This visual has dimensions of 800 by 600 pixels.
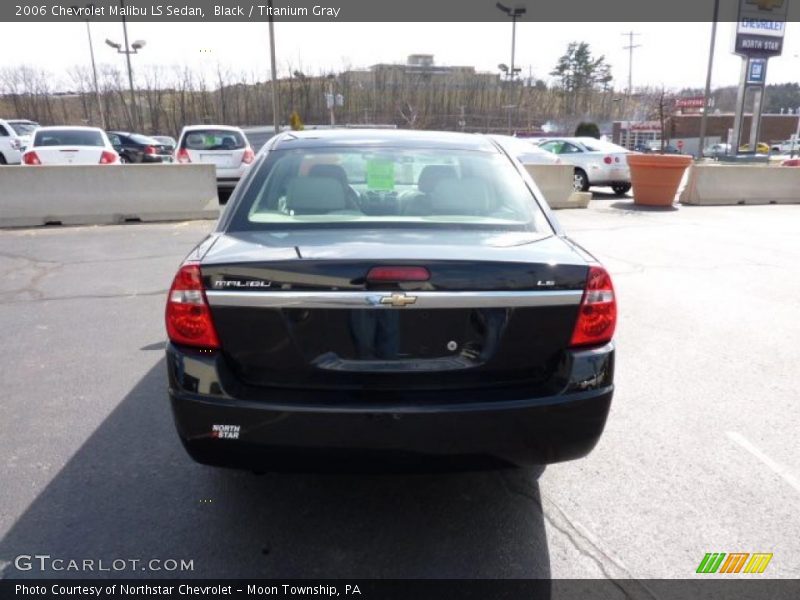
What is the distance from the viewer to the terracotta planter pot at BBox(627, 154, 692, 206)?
13.2 metres

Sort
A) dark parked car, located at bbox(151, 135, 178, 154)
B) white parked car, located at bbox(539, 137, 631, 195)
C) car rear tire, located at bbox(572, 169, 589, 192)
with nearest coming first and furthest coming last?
white parked car, located at bbox(539, 137, 631, 195)
car rear tire, located at bbox(572, 169, 589, 192)
dark parked car, located at bbox(151, 135, 178, 154)

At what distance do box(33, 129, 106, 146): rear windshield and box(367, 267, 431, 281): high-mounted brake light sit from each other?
13807 mm

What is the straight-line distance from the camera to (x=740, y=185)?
48.9ft

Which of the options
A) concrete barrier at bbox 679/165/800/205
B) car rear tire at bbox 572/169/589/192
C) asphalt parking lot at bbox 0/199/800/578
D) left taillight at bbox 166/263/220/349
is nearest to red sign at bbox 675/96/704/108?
concrete barrier at bbox 679/165/800/205

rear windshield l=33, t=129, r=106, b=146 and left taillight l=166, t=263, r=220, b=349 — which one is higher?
rear windshield l=33, t=129, r=106, b=146

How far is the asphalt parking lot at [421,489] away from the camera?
250cm

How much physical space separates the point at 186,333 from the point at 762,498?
8.98ft

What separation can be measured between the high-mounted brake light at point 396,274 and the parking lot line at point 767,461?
2.24 meters

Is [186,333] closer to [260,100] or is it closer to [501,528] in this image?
[501,528]

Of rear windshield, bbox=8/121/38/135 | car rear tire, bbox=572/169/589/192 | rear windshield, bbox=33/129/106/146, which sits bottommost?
car rear tire, bbox=572/169/589/192

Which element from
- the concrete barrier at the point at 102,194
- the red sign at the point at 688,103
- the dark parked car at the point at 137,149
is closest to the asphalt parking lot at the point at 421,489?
the concrete barrier at the point at 102,194

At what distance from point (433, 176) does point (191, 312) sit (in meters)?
1.51

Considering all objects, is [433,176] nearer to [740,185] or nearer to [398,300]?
[398,300]

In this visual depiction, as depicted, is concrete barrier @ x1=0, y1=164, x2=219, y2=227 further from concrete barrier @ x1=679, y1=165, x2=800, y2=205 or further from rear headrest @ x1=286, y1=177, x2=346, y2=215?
concrete barrier @ x1=679, y1=165, x2=800, y2=205
